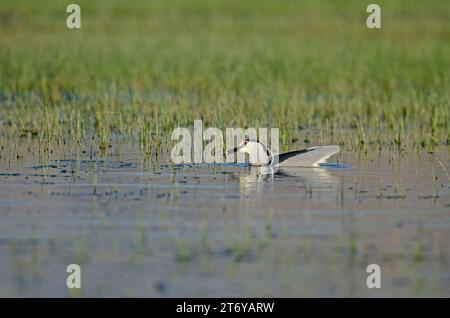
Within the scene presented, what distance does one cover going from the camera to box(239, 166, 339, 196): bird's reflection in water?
43.1 ft

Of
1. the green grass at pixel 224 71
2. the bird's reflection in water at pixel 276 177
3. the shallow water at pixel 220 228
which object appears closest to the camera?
the shallow water at pixel 220 228

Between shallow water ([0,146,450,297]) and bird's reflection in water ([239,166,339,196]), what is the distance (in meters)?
0.03

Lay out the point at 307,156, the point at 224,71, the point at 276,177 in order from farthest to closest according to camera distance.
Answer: the point at 224,71 < the point at 307,156 < the point at 276,177

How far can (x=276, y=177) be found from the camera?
1414 centimetres

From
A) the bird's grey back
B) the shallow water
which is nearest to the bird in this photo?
the bird's grey back

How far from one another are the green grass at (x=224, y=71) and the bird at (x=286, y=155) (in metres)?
1.39

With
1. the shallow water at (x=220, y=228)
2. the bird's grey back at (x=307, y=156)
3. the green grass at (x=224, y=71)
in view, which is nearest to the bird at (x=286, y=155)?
the bird's grey back at (x=307, y=156)

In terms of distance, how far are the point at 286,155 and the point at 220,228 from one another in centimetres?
446

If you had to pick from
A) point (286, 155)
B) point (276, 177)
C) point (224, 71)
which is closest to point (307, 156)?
point (286, 155)

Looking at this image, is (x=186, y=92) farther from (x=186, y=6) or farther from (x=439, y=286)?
(x=186, y=6)

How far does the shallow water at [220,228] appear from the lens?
8.54 meters

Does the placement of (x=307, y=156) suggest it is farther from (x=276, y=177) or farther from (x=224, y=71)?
(x=224, y=71)

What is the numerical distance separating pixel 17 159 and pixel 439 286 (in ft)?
25.8

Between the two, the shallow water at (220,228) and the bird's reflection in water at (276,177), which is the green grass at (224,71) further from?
the shallow water at (220,228)
